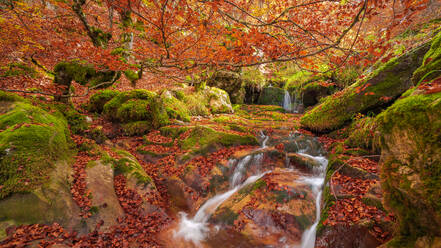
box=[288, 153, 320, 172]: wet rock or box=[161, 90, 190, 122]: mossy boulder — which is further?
box=[161, 90, 190, 122]: mossy boulder

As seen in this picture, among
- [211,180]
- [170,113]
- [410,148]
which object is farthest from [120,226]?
[170,113]

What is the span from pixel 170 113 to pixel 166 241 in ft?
22.0

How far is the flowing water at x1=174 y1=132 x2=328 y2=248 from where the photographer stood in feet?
13.0

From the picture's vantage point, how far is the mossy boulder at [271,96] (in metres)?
18.7

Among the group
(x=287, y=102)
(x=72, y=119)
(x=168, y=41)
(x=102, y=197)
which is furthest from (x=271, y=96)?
(x=102, y=197)

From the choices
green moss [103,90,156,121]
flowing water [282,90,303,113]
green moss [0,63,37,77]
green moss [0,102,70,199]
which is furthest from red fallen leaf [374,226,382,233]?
flowing water [282,90,303,113]

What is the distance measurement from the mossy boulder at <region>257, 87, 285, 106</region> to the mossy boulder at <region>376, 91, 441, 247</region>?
17.1 meters

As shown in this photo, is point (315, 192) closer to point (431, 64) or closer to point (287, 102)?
point (431, 64)

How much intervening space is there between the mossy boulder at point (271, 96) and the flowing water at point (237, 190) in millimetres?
12394

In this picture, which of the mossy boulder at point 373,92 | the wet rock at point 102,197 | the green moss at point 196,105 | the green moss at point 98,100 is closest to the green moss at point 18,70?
the green moss at point 98,100

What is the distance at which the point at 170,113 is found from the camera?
9555 mm

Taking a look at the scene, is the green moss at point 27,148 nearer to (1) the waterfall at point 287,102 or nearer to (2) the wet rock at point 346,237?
(2) the wet rock at point 346,237

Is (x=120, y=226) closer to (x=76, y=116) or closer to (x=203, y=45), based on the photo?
(x=76, y=116)

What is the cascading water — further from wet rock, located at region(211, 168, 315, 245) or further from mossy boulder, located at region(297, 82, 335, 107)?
mossy boulder, located at region(297, 82, 335, 107)
